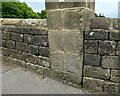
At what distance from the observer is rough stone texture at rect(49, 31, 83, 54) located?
445cm

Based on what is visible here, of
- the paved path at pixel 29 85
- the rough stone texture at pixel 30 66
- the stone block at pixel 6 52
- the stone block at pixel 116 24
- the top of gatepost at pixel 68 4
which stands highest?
the top of gatepost at pixel 68 4

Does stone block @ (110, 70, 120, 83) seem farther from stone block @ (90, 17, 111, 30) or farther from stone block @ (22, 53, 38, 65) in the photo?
stone block @ (22, 53, 38, 65)

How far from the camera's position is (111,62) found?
425cm

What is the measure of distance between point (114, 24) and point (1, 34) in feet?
10.5

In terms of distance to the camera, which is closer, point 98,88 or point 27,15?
point 98,88

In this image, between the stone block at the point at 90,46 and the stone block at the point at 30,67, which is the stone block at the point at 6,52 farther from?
the stone block at the point at 90,46

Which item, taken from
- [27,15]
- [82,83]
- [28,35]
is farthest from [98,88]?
[27,15]

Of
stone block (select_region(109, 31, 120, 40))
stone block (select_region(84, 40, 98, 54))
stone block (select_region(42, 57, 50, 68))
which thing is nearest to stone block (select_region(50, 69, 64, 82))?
stone block (select_region(42, 57, 50, 68))

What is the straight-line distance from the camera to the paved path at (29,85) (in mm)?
4430

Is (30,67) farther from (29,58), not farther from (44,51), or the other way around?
(44,51)

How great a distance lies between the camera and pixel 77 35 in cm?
444

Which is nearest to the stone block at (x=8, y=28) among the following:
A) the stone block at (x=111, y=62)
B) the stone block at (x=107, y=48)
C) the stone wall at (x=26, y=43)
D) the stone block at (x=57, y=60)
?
the stone wall at (x=26, y=43)

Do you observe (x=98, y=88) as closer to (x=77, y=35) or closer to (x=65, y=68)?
(x=65, y=68)

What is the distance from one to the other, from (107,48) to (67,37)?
2.74ft
